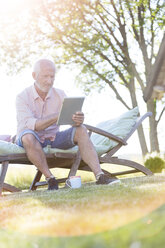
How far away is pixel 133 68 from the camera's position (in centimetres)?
1153

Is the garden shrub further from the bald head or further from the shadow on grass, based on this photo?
the shadow on grass

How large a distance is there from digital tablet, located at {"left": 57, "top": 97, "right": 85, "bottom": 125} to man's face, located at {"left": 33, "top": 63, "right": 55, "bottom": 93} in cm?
61

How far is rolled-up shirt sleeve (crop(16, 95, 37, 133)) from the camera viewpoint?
12.6 feet

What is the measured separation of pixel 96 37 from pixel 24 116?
28.2 feet

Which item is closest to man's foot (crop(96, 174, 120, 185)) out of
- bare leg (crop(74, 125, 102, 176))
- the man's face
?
bare leg (crop(74, 125, 102, 176))

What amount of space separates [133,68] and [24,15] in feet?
13.5

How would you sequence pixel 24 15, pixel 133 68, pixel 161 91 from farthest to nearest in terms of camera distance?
pixel 24 15 < pixel 133 68 < pixel 161 91

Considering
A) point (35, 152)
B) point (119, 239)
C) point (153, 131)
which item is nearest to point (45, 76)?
point (35, 152)

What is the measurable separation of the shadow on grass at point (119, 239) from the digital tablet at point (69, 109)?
256 centimetres

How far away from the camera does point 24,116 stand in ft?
12.8

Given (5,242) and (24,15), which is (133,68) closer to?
(24,15)

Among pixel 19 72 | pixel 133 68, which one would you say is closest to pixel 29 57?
pixel 19 72

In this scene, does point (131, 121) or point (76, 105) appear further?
point (131, 121)

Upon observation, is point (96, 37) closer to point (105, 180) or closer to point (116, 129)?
point (116, 129)
